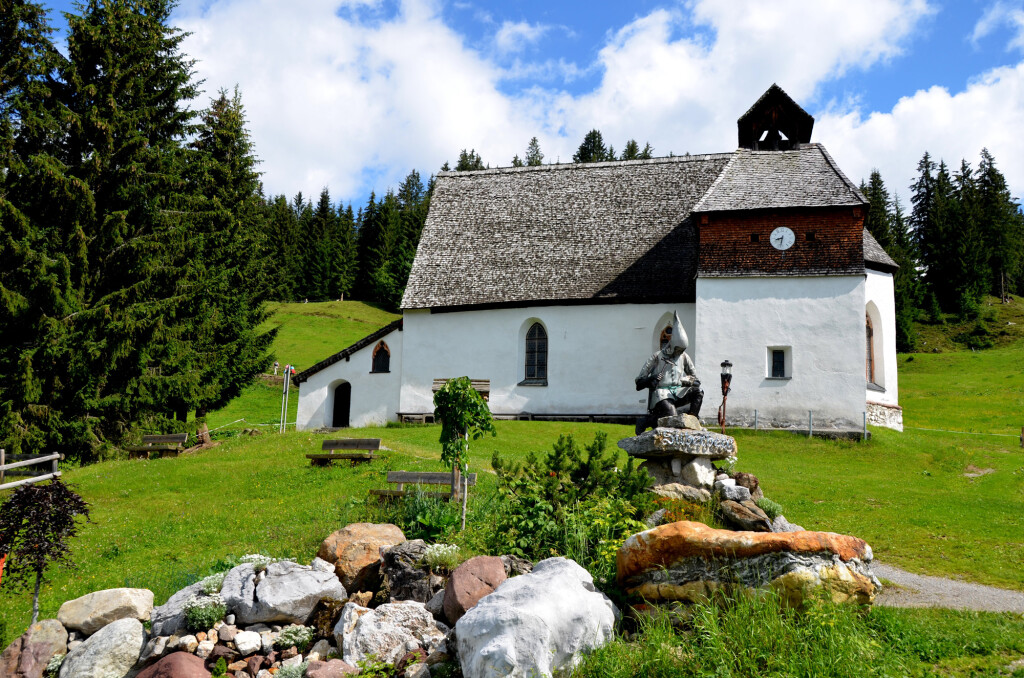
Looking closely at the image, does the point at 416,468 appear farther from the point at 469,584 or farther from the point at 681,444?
the point at 469,584

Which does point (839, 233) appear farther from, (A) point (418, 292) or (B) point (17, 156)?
(B) point (17, 156)

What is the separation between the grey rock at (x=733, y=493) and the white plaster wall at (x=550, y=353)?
50.3ft

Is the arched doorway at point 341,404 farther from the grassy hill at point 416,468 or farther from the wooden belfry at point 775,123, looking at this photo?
the wooden belfry at point 775,123

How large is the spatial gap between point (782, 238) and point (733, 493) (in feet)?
53.9

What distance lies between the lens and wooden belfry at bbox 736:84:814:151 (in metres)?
29.0

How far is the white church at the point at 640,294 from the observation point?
25234 mm

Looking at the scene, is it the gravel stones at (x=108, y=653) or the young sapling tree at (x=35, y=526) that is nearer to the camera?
the gravel stones at (x=108, y=653)

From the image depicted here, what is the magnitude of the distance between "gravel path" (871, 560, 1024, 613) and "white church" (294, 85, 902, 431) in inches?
563

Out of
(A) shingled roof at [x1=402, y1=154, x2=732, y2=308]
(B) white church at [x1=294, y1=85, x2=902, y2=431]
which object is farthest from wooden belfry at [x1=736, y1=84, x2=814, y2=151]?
(A) shingled roof at [x1=402, y1=154, x2=732, y2=308]

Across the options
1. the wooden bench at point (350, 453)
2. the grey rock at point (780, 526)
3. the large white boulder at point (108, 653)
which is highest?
the wooden bench at point (350, 453)

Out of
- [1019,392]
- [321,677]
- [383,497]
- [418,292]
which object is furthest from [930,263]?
[321,677]

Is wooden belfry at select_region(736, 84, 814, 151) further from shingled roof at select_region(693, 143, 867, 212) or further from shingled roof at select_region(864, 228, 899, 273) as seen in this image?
shingled roof at select_region(864, 228, 899, 273)

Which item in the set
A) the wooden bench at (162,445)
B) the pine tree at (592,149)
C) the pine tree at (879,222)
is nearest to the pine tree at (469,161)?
the pine tree at (592,149)

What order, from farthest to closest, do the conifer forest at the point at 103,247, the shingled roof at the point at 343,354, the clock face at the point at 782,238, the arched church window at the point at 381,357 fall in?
the arched church window at the point at 381,357 < the shingled roof at the point at 343,354 < the clock face at the point at 782,238 < the conifer forest at the point at 103,247
